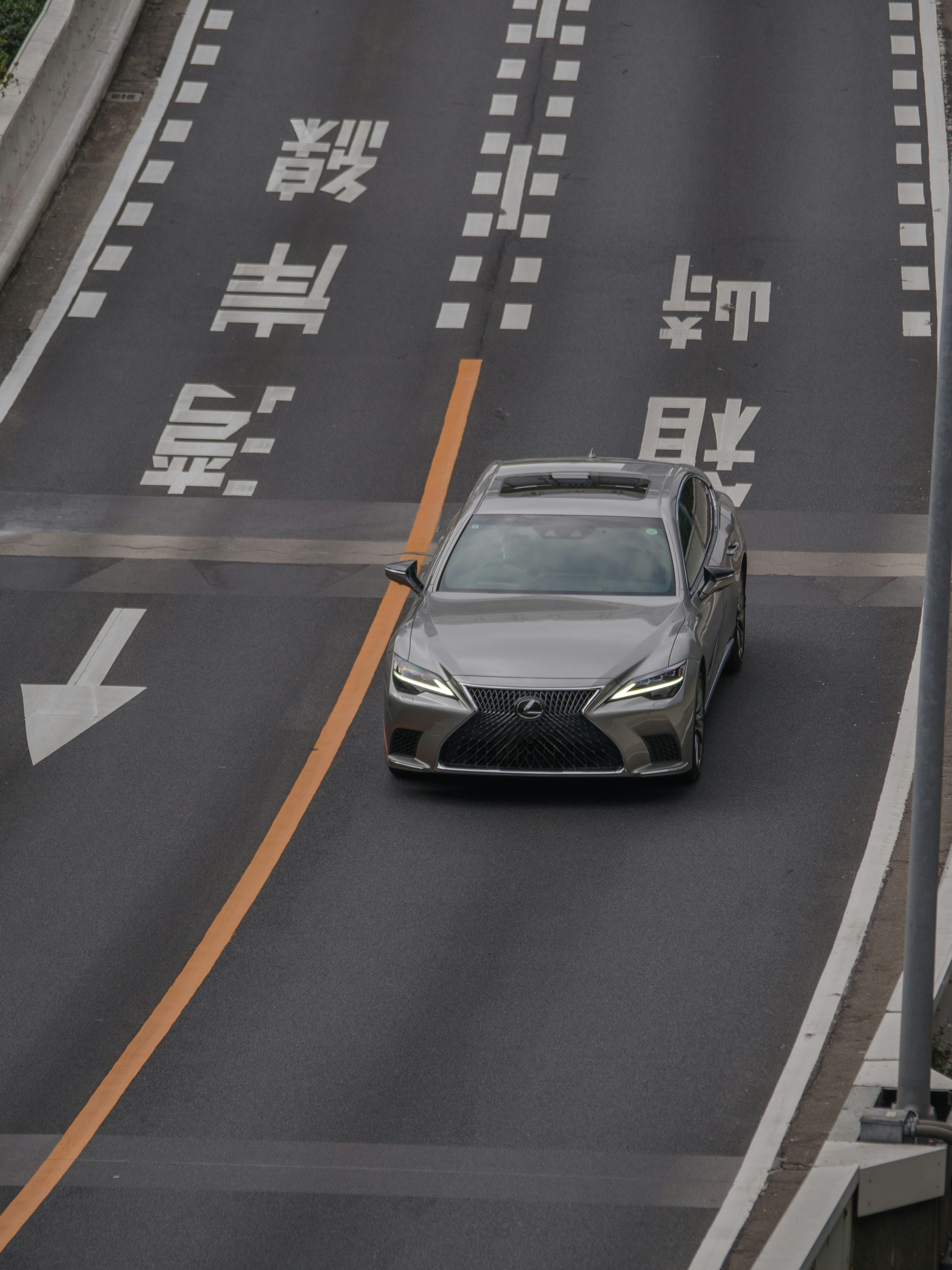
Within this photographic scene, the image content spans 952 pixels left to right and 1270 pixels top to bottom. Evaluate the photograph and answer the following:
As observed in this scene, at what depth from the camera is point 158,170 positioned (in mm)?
25484

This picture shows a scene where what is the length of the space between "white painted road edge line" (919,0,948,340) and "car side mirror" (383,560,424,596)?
961 cm

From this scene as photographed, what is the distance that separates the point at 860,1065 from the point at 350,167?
18.3 metres

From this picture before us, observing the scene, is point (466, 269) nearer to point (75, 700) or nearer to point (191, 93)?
point (191, 93)

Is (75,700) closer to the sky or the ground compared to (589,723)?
closer to the ground

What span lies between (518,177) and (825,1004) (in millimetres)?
16782

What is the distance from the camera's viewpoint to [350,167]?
25438 mm

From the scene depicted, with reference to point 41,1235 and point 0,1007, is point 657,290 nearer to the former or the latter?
point 0,1007

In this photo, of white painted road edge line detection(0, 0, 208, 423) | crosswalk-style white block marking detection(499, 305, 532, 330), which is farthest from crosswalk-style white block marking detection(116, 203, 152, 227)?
crosswalk-style white block marking detection(499, 305, 532, 330)

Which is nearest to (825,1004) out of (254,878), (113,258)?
(254,878)

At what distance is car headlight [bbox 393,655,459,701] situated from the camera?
12.5 meters

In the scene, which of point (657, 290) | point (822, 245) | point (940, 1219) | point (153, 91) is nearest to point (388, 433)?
point (657, 290)

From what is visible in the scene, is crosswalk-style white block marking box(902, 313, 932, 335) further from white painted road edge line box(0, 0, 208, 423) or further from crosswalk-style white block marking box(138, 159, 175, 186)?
crosswalk-style white block marking box(138, 159, 175, 186)

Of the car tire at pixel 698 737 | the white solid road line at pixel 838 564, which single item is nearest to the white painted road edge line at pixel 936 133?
the white solid road line at pixel 838 564

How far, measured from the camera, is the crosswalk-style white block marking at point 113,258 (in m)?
23.5
